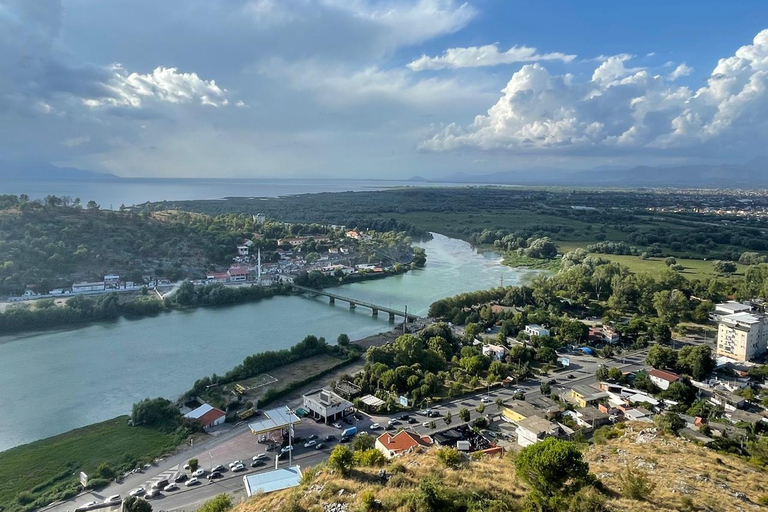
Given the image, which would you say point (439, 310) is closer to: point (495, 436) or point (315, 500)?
point (495, 436)

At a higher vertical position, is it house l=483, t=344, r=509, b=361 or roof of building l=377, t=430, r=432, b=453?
roof of building l=377, t=430, r=432, b=453

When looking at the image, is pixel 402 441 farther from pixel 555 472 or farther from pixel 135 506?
pixel 135 506

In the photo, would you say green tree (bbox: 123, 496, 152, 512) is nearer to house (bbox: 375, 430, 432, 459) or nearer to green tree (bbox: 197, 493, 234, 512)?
green tree (bbox: 197, 493, 234, 512)

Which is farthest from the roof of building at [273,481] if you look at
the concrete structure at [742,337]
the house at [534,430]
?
the concrete structure at [742,337]

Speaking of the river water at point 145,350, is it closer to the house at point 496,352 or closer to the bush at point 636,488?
the house at point 496,352

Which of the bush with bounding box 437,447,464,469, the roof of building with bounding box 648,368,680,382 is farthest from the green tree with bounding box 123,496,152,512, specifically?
the roof of building with bounding box 648,368,680,382

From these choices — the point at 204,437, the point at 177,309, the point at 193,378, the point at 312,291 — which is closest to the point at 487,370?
the point at 204,437
